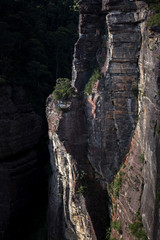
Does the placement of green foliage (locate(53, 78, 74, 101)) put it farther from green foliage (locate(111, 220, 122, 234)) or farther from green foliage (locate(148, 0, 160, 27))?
green foliage (locate(111, 220, 122, 234))

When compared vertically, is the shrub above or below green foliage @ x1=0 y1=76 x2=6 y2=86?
below

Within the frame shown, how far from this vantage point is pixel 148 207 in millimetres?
8414

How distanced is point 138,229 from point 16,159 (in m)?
10.8

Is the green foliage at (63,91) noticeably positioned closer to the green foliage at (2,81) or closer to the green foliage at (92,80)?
the green foliage at (92,80)

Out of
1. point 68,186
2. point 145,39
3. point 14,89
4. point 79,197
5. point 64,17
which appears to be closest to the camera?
point 145,39

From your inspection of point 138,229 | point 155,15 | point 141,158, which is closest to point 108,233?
point 138,229

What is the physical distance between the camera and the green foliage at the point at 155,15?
30.2 feet

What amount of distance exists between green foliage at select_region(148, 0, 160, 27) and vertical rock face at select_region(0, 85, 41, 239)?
1121 centimetres

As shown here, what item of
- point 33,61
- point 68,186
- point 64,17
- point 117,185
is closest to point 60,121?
point 68,186

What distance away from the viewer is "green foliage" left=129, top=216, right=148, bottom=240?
8738 millimetres

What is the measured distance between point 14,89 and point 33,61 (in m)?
3.34

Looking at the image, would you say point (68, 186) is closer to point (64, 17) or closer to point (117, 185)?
point (117, 185)

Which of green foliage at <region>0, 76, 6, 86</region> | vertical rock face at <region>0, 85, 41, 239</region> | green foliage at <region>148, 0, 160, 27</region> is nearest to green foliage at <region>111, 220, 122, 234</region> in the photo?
vertical rock face at <region>0, 85, 41, 239</region>

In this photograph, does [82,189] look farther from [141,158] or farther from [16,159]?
[16,159]
